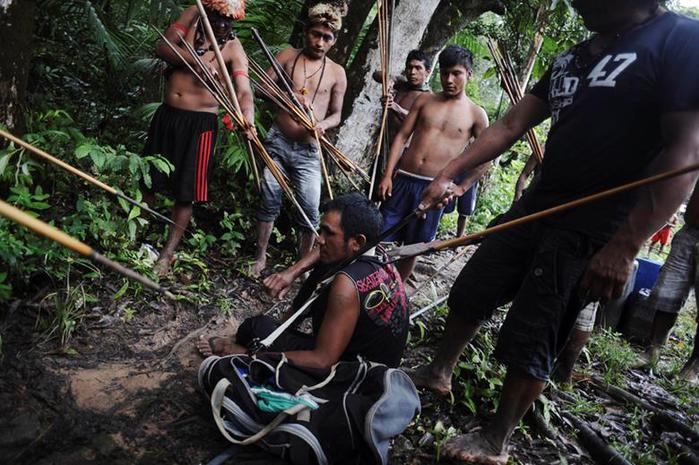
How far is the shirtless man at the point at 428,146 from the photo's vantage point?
13.2 ft

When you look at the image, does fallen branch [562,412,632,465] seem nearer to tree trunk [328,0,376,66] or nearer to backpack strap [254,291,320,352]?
backpack strap [254,291,320,352]

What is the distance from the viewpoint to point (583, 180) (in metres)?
2.01

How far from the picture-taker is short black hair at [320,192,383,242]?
2.34 meters

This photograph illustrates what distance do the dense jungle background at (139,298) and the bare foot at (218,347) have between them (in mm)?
101

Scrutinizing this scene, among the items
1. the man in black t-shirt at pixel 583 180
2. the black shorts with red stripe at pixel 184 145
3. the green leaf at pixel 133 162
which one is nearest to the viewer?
the man in black t-shirt at pixel 583 180

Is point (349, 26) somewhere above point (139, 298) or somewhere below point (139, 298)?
above

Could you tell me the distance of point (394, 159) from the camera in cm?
409

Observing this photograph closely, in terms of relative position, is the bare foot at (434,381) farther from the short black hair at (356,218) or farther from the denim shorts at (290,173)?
the denim shorts at (290,173)

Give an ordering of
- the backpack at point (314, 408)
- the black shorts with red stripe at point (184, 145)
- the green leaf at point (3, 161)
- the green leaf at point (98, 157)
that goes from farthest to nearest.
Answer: the black shorts with red stripe at point (184, 145) < the green leaf at point (98, 157) < the green leaf at point (3, 161) < the backpack at point (314, 408)

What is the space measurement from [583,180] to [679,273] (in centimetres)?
282

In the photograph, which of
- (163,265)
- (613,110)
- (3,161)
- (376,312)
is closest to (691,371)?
(613,110)

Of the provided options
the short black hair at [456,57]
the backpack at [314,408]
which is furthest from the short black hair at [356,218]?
the short black hair at [456,57]

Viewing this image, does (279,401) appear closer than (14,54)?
Yes

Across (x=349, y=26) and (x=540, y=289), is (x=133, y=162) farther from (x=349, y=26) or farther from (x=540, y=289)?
(x=349, y=26)
